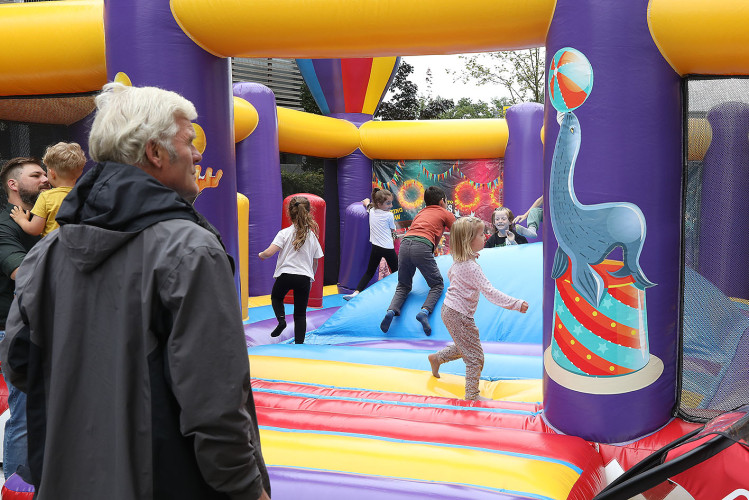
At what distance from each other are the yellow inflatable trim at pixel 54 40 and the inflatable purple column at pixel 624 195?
Result: 249 cm

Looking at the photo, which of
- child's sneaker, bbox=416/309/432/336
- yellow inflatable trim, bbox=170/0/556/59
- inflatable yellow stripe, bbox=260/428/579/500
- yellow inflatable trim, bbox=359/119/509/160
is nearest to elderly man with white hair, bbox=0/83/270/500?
inflatable yellow stripe, bbox=260/428/579/500

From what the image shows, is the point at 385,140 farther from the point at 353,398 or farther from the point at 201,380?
the point at 201,380

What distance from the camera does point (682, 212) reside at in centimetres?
278

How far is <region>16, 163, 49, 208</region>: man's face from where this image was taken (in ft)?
9.65

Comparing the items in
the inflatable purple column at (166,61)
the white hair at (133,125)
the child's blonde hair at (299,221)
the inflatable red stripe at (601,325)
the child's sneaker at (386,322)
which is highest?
the inflatable purple column at (166,61)

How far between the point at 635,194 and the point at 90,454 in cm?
216

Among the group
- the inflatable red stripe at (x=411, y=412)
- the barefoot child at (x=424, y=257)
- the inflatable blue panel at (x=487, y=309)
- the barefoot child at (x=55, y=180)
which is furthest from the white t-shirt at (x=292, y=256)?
the barefoot child at (x=55, y=180)

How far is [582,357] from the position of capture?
9.08 ft

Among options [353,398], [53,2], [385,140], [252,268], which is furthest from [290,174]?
[353,398]

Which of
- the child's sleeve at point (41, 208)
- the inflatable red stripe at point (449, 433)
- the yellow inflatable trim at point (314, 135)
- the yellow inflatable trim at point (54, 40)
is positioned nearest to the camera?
the inflatable red stripe at point (449, 433)

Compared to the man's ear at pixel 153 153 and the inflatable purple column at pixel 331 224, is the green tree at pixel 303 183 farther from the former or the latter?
the man's ear at pixel 153 153

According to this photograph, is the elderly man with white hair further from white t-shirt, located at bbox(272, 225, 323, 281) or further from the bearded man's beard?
white t-shirt, located at bbox(272, 225, 323, 281)

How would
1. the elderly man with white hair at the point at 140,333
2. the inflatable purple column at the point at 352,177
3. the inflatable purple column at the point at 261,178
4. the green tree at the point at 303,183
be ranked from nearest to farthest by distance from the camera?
the elderly man with white hair at the point at 140,333 < the inflatable purple column at the point at 261,178 < the inflatable purple column at the point at 352,177 < the green tree at the point at 303,183

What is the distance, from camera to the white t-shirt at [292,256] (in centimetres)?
467
